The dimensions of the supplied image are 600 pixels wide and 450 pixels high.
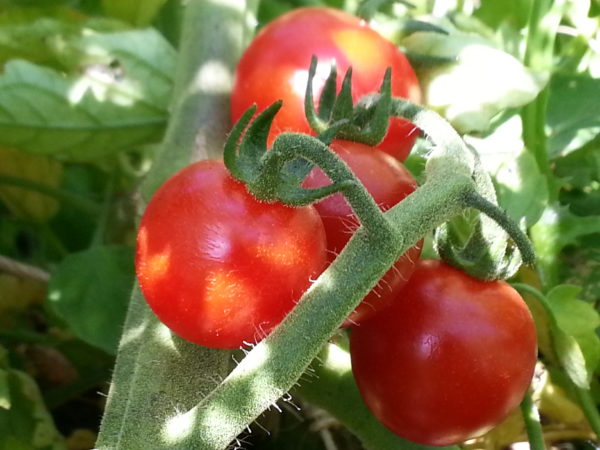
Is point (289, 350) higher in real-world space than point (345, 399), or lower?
higher

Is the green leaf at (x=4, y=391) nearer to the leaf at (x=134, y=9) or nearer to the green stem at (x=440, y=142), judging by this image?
the green stem at (x=440, y=142)

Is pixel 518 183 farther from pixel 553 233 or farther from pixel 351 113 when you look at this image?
pixel 351 113

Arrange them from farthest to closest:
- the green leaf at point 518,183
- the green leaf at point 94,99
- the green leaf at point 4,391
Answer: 1. the green leaf at point 94,99
2. the green leaf at point 518,183
3. the green leaf at point 4,391

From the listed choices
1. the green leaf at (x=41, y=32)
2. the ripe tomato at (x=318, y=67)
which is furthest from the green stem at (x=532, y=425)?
the green leaf at (x=41, y=32)

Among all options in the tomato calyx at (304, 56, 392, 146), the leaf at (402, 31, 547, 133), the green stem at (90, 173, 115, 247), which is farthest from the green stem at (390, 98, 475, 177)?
the green stem at (90, 173, 115, 247)

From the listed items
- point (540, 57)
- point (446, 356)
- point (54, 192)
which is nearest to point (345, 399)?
point (446, 356)

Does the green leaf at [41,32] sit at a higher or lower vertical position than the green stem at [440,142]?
lower

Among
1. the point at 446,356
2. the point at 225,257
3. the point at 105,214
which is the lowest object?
the point at 105,214
